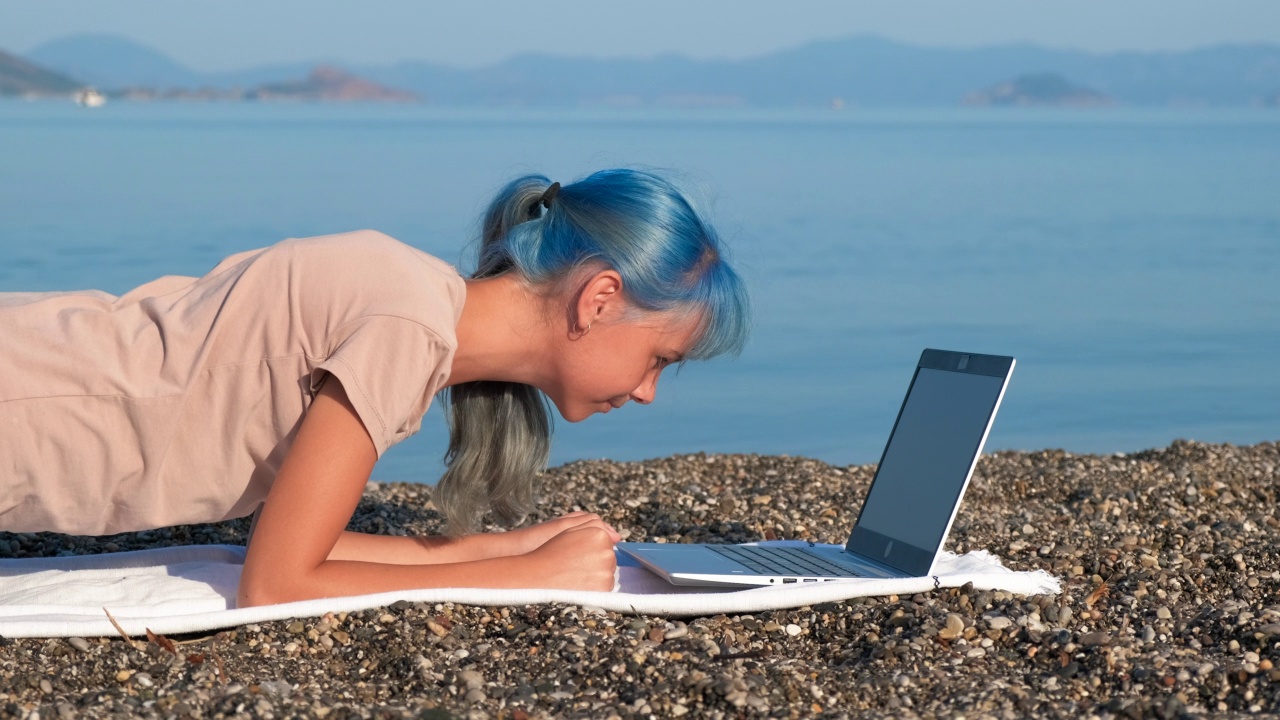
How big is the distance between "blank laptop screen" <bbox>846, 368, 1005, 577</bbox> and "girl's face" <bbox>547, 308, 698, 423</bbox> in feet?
2.89

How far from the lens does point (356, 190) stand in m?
26.9

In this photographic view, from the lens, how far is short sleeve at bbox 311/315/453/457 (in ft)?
11.1

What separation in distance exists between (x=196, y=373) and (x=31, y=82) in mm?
195600

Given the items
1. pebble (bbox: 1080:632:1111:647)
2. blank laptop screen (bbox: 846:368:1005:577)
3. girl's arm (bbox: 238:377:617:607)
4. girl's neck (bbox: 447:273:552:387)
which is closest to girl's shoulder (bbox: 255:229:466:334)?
girl's neck (bbox: 447:273:552:387)

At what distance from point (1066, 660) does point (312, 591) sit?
2.03 m

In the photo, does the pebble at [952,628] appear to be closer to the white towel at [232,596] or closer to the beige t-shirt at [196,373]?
the white towel at [232,596]

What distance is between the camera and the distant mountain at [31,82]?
176875 millimetres

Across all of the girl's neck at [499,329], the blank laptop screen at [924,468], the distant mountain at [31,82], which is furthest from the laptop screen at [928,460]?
the distant mountain at [31,82]

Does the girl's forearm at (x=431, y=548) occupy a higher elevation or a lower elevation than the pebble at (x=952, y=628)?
lower

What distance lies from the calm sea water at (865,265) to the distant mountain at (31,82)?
15247 cm

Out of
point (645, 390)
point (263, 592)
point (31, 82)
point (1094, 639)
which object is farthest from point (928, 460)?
point (31, 82)

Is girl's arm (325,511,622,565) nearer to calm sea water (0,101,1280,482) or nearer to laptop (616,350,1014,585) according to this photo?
laptop (616,350,1014,585)

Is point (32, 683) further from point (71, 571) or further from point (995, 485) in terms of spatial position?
point (995, 485)

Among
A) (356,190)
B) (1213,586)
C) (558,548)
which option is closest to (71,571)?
(558,548)
